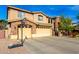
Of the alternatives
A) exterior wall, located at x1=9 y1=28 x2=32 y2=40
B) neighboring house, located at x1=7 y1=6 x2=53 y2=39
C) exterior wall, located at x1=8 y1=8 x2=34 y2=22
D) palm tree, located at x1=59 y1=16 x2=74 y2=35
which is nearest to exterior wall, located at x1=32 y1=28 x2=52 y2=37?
neighboring house, located at x1=7 y1=6 x2=53 y2=39

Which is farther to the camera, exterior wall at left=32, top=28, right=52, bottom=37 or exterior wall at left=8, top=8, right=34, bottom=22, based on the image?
exterior wall at left=32, top=28, right=52, bottom=37

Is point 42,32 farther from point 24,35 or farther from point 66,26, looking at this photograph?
point 66,26

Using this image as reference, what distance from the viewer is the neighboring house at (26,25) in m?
18.6

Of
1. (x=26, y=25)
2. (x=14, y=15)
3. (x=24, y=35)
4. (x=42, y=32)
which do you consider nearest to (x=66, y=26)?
(x=42, y=32)

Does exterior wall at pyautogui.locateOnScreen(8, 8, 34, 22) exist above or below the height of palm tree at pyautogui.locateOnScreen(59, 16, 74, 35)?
above

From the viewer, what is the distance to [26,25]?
19.3 meters

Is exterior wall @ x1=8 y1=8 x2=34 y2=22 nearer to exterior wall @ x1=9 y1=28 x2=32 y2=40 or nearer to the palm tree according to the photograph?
exterior wall @ x1=9 y1=28 x2=32 y2=40

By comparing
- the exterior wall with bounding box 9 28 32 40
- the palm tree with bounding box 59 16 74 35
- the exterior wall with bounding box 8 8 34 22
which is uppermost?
the exterior wall with bounding box 8 8 34 22

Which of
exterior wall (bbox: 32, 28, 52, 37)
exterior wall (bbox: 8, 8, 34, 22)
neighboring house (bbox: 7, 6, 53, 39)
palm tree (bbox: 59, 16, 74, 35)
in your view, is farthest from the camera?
palm tree (bbox: 59, 16, 74, 35)

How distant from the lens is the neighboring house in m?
18.6

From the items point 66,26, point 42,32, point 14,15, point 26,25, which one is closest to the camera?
point 14,15

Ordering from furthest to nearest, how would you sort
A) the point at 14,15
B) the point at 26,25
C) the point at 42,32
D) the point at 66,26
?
the point at 66,26, the point at 42,32, the point at 26,25, the point at 14,15

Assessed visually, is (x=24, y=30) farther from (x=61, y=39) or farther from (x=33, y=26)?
(x=61, y=39)
